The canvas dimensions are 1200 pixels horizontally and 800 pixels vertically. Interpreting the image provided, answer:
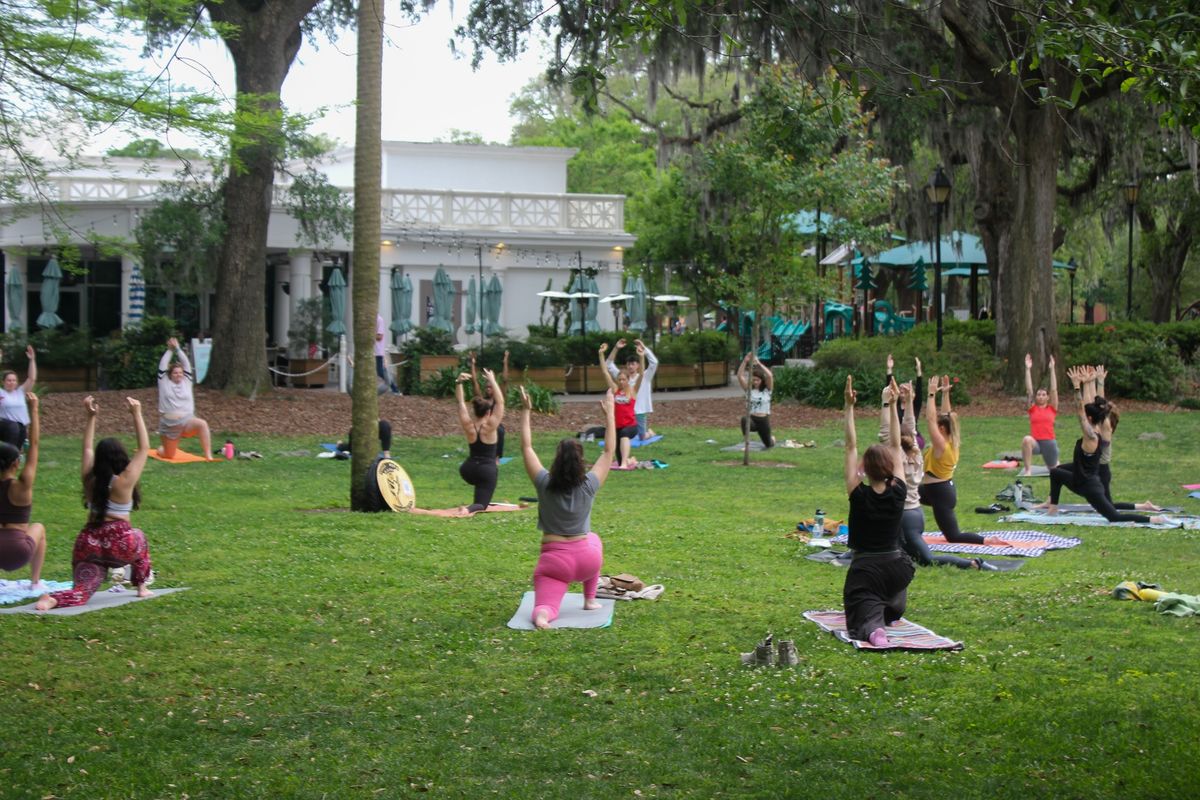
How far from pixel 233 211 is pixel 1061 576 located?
20.0 m

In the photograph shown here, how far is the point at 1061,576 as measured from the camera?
10516mm

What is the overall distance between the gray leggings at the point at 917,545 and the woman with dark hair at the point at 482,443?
15.4 feet

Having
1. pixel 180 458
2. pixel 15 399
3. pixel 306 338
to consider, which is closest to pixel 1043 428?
pixel 180 458

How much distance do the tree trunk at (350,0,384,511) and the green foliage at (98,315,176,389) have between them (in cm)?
1586

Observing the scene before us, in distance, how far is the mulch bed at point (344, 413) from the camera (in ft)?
78.6

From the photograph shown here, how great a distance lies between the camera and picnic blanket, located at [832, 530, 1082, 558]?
464 inches

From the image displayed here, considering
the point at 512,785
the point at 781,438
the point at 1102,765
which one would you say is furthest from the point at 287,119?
the point at 781,438

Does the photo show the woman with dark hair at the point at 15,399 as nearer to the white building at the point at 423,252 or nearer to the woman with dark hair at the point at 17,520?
the woman with dark hair at the point at 17,520

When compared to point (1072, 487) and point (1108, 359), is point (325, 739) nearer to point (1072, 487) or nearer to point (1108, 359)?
point (1072, 487)

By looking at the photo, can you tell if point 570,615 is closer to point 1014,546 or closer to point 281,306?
point 1014,546

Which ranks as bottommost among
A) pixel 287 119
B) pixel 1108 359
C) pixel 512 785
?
pixel 512 785

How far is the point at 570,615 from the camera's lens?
8.94 metres

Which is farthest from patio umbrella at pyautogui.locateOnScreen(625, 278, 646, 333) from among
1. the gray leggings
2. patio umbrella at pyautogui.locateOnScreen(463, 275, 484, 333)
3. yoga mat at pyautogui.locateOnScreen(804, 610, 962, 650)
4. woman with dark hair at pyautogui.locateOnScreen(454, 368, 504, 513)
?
yoga mat at pyautogui.locateOnScreen(804, 610, 962, 650)

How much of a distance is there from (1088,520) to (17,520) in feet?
33.8
